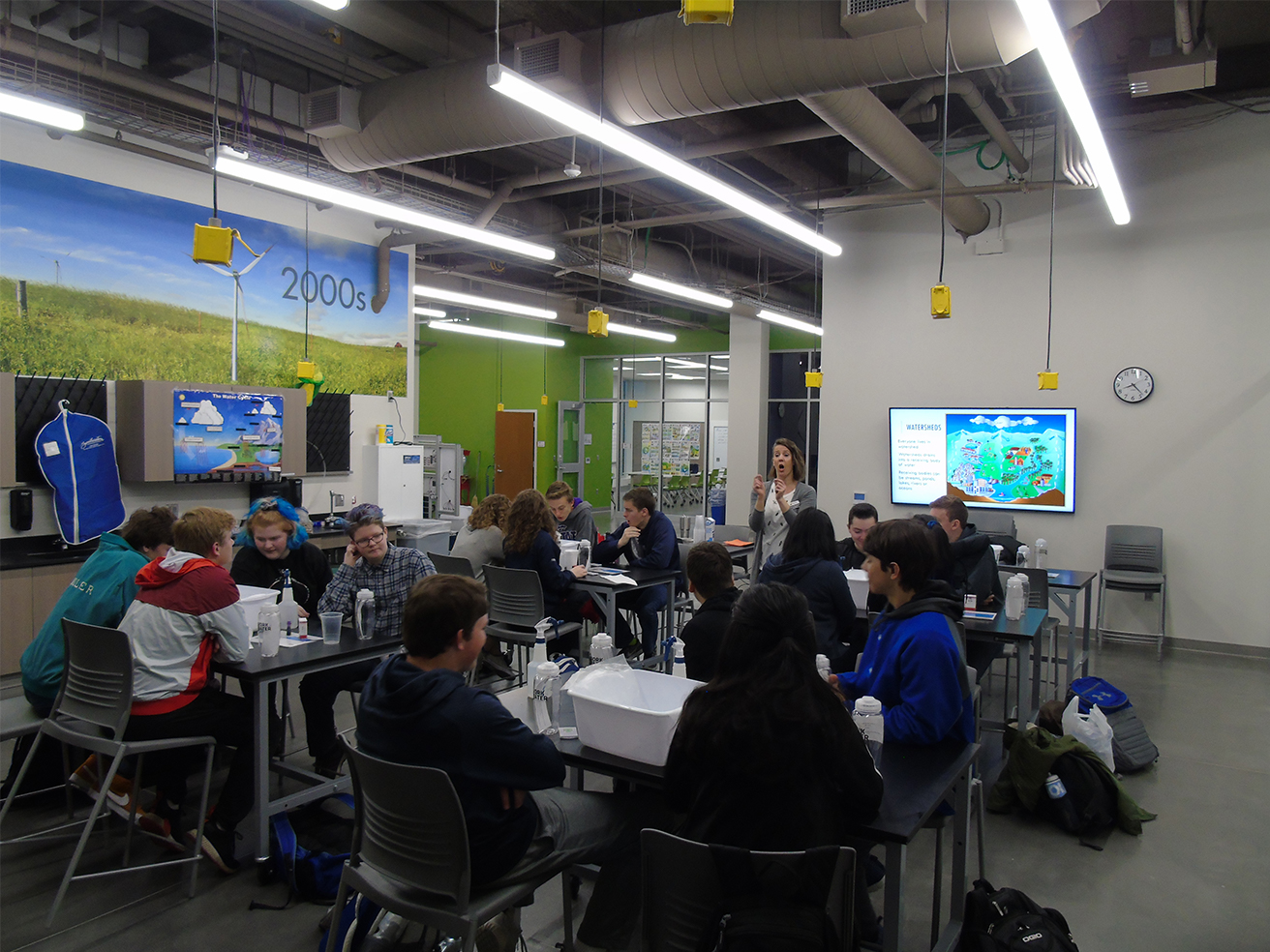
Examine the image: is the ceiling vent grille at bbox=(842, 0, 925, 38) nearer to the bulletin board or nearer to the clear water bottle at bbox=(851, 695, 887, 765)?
the clear water bottle at bbox=(851, 695, 887, 765)

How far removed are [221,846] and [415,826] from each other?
1.55 meters

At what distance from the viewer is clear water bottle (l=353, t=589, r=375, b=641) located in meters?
3.38

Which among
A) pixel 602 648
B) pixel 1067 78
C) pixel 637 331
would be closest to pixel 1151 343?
pixel 1067 78

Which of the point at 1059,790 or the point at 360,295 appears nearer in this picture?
the point at 1059,790

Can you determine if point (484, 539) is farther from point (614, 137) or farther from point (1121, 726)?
point (1121, 726)

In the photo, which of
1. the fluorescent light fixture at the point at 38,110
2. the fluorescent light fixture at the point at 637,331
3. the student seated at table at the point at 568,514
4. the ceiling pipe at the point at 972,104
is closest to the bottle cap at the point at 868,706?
the student seated at table at the point at 568,514

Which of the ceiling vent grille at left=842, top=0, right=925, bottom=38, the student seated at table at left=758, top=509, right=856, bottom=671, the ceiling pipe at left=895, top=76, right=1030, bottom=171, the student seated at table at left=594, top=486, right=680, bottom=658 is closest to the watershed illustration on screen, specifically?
the ceiling pipe at left=895, top=76, right=1030, bottom=171

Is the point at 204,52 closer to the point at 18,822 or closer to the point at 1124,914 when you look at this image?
the point at 18,822

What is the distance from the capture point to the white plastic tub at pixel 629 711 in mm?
2088

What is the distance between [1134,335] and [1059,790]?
467cm

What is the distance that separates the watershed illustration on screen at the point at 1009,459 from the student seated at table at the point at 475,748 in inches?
231

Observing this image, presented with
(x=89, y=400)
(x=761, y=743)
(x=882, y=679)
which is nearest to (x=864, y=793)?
(x=761, y=743)

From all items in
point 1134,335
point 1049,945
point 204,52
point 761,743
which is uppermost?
point 204,52

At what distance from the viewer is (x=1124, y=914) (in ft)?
9.14
